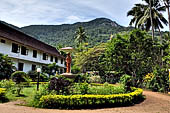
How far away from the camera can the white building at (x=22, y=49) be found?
1998 centimetres

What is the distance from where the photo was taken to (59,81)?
9352mm

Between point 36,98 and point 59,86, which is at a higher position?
point 59,86

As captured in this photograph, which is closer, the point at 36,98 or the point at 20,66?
the point at 36,98

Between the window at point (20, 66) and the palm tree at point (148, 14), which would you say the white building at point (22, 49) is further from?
the palm tree at point (148, 14)

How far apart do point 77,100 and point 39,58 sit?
19.8m

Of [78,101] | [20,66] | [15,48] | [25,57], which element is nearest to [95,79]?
[25,57]

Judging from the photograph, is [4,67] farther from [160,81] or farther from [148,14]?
[148,14]

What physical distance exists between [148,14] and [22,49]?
1866cm

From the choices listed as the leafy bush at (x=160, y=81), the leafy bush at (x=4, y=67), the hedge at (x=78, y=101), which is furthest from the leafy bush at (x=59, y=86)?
the leafy bush at (x=4, y=67)

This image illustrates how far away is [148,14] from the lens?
2355cm

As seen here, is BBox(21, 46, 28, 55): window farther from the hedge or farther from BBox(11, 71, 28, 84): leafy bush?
the hedge

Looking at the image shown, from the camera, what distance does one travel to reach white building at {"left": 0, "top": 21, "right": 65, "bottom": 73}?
65.6ft

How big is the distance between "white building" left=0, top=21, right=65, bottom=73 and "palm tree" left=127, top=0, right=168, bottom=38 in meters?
15.5

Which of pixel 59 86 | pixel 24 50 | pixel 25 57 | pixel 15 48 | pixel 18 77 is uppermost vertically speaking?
pixel 15 48
